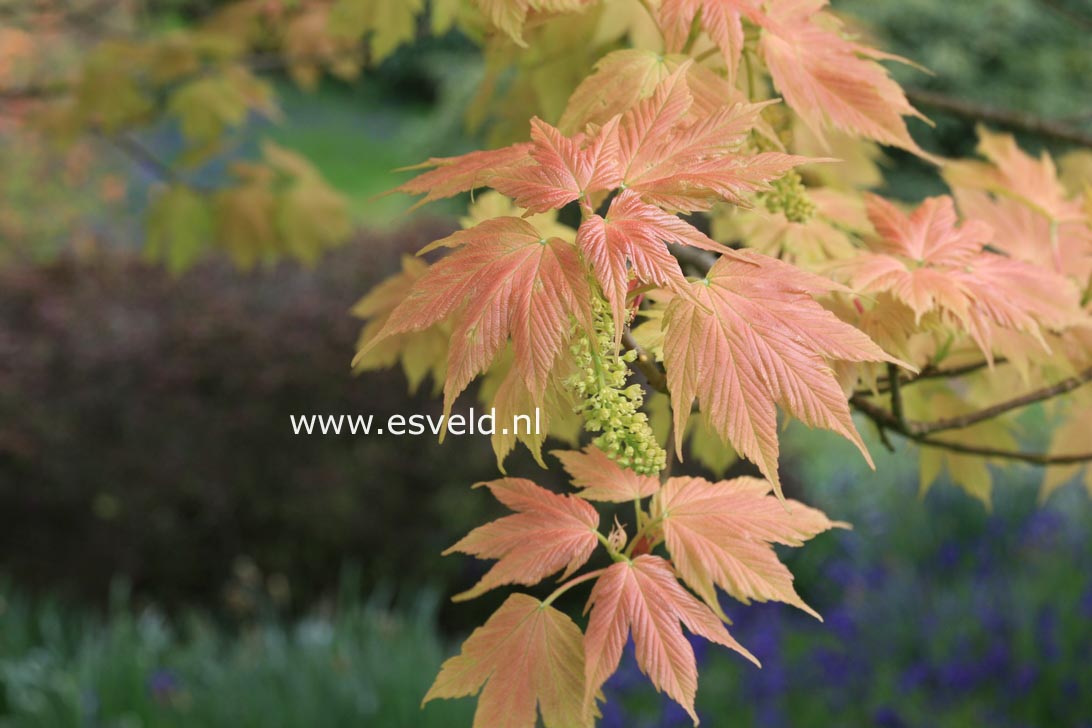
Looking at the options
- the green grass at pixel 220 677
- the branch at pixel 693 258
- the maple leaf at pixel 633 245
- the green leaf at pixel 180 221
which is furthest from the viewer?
the green leaf at pixel 180 221

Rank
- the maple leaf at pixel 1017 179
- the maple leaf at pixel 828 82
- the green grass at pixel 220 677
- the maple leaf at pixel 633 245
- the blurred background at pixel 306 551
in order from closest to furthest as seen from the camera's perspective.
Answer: the maple leaf at pixel 633 245 → the maple leaf at pixel 828 82 → the maple leaf at pixel 1017 179 → the green grass at pixel 220 677 → the blurred background at pixel 306 551

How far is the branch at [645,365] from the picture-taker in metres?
0.85

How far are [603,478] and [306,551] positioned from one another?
3.35 m

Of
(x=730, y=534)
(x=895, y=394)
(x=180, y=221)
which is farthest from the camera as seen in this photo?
(x=180, y=221)

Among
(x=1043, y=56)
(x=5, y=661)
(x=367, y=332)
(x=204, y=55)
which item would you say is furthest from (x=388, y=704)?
(x=1043, y=56)

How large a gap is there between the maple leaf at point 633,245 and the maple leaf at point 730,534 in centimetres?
21

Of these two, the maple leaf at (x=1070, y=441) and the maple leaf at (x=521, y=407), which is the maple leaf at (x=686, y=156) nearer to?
the maple leaf at (x=521, y=407)

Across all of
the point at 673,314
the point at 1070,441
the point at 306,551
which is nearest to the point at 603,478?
the point at 673,314

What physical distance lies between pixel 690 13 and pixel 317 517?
3.29 metres

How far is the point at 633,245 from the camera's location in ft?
2.45

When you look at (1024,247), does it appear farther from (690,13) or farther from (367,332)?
(367,332)

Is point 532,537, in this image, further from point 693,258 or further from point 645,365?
point 693,258

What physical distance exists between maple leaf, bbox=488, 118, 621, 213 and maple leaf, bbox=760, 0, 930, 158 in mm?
231

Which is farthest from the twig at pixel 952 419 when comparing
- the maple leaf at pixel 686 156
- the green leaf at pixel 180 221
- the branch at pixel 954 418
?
the green leaf at pixel 180 221
